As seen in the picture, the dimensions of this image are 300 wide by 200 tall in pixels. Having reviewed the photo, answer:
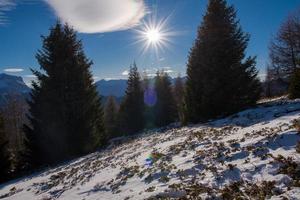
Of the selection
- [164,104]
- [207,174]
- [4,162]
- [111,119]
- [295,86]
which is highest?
[164,104]

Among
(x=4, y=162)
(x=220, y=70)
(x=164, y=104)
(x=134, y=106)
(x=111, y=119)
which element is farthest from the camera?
(x=111, y=119)

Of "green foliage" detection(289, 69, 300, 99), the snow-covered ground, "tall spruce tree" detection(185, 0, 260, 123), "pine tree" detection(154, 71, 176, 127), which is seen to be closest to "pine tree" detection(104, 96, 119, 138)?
"pine tree" detection(154, 71, 176, 127)

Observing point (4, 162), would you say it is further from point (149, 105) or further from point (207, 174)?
point (149, 105)

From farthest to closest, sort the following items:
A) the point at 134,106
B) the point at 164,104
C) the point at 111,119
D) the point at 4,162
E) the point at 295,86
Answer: the point at 111,119 < the point at 164,104 < the point at 134,106 < the point at 4,162 < the point at 295,86

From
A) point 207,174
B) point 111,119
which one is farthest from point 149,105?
point 207,174

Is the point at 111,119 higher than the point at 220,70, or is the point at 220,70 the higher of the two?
the point at 220,70

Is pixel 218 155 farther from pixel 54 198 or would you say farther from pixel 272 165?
pixel 54 198

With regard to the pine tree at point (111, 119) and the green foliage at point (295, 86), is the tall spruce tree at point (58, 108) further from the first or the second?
the pine tree at point (111, 119)

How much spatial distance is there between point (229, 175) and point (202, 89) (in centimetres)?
1794

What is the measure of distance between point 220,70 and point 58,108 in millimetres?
14974

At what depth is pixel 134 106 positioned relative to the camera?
1906 inches

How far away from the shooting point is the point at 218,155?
1056 centimetres

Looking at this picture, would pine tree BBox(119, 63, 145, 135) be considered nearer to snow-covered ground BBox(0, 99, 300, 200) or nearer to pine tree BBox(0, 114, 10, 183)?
pine tree BBox(0, 114, 10, 183)

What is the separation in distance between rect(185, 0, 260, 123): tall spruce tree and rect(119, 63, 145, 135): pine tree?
22444mm
